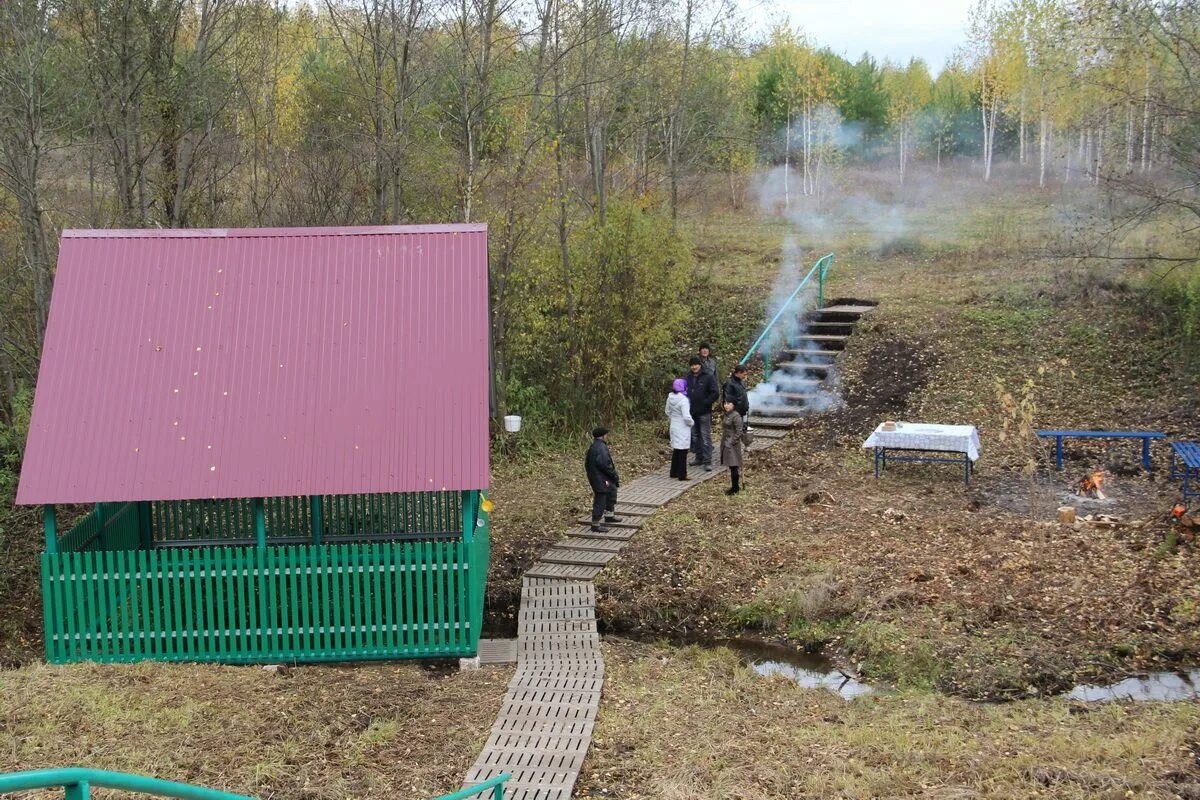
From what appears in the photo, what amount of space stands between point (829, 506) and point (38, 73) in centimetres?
1249

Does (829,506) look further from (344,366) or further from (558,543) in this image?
(344,366)

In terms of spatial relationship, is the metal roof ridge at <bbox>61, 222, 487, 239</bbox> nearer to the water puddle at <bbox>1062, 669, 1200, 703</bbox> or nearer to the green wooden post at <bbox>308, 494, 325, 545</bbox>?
the green wooden post at <bbox>308, 494, 325, 545</bbox>

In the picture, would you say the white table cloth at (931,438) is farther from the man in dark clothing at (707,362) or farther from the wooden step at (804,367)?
the wooden step at (804,367)

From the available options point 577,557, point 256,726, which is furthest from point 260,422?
point 577,557

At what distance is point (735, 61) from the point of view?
95.7 ft

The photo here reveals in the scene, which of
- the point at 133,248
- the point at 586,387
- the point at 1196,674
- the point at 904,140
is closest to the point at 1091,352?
the point at 586,387

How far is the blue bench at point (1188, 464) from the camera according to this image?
42.3 ft

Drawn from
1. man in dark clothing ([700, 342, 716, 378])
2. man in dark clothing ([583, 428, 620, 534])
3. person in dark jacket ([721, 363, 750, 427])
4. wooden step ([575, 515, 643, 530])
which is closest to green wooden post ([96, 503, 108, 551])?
man in dark clothing ([583, 428, 620, 534])

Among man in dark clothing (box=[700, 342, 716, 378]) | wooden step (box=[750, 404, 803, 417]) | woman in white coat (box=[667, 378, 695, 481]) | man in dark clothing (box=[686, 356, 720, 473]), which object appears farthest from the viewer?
wooden step (box=[750, 404, 803, 417])

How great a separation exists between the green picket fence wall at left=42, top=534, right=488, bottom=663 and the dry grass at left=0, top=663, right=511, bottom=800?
40 centimetres

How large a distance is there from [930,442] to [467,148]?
8727 mm

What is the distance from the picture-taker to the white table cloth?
1498cm

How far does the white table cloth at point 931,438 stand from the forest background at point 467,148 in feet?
12.9

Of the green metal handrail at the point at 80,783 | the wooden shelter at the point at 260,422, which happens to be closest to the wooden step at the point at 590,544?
the wooden shelter at the point at 260,422
